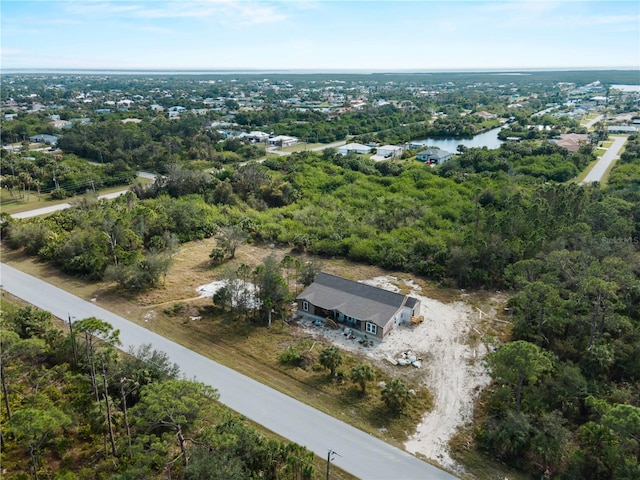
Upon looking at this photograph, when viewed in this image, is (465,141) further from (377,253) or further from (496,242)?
(377,253)

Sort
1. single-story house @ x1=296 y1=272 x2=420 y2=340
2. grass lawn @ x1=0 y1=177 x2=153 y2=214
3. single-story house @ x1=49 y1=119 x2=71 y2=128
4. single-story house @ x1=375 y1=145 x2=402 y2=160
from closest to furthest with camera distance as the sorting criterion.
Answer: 1. single-story house @ x1=296 y1=272 x2=420 y2=340
2. grass lawn @ x1=0 y1=177 x2=153 y2=214
3. single-story house @ x1=375 y1=145 x2=402 y2=160
4. single-story house @ x1=49 y1=119 x2=71 y2=128

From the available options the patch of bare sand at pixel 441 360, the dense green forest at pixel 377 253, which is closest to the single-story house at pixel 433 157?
the dense green forest at pixel 377 253

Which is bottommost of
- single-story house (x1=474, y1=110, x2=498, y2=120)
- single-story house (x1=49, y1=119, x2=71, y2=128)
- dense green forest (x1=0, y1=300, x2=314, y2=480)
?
dense green forest (x1=0, y1=300, x2=314, y2=480)

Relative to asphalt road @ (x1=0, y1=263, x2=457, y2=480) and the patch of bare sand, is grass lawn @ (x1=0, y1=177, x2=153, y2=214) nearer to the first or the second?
asphalt road @ (x1=0, y1=263, x2=457, y2=480)

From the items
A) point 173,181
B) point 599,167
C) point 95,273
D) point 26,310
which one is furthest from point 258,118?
point 26,310

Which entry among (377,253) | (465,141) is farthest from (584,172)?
(377,253)

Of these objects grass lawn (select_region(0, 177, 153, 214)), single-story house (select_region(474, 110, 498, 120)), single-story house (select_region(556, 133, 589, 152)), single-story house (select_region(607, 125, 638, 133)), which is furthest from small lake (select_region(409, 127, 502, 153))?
grass lawn (select_region(0, 177, 153, 214))

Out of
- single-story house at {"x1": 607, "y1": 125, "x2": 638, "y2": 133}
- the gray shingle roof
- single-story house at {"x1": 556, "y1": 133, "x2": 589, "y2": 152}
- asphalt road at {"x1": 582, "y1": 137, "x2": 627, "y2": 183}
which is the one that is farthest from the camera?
single-story house at {"x1": 607, "y1": 125, "x2": 638, "y2": 133}
